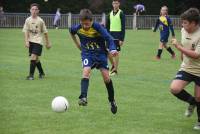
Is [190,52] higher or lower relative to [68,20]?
lower

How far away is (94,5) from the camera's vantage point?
54.6 metres

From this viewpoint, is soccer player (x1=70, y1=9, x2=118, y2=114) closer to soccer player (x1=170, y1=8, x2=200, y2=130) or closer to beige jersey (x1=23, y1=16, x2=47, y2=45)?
soccer player (x1=170, y1=8, x2=200, y2=130)

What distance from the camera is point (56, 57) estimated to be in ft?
68.9

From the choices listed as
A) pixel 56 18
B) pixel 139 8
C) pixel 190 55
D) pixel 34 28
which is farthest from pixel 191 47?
pixel 139 8

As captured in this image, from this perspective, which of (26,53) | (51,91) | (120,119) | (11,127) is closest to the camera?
(11,127)

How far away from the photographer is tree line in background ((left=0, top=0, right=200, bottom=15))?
52125mm

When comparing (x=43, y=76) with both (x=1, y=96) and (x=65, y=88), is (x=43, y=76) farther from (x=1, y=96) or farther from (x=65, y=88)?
(x=1, y=96)

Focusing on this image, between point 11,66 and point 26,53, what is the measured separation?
5205 millimetres

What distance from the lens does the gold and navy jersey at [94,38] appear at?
920 centimetres

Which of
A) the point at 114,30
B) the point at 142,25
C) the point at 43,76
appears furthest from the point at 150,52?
the point at 142,25

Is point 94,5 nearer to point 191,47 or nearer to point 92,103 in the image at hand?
point 92,103

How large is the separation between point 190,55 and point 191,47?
0.23 m

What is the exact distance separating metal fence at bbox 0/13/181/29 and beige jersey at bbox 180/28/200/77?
128 ft

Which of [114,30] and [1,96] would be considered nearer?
[1,96]
